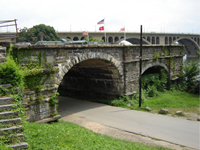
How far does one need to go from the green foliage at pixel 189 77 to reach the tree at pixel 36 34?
724 inches

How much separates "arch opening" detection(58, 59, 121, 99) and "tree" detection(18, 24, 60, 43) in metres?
10.5

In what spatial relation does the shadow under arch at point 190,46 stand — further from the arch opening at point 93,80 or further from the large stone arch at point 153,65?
the arch opening at point 93,80

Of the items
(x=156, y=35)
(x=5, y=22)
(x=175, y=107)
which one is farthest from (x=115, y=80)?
(x=156, y=35)

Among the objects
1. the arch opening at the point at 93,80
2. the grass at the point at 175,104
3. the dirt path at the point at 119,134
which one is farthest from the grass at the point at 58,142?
the arch opening at the point at 93,80

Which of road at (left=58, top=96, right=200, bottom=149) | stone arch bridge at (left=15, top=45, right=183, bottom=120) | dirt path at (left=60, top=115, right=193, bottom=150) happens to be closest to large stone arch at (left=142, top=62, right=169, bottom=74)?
stone arch bridge at (left=15, top=45, right=183, bottom=120)

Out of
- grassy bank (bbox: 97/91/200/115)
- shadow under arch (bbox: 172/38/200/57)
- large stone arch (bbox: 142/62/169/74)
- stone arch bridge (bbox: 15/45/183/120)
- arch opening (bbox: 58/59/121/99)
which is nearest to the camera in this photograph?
stone arch bridge (bbox: 15/45/183/120)

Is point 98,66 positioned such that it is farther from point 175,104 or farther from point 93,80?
point 175,104

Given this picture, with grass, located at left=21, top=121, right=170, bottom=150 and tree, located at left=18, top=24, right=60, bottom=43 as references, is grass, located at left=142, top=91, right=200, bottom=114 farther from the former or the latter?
tree, located at left=18, top=24, right=60, bottom=43

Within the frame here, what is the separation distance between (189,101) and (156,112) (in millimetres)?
4350

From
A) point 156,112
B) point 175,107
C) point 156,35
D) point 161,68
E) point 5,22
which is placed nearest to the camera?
point 5,22

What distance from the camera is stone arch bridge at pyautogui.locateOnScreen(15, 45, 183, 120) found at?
10.1 metres

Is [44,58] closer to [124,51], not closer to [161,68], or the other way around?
[124,51]

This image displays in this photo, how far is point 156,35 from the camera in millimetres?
50219

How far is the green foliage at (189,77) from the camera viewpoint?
2077 centimetres
